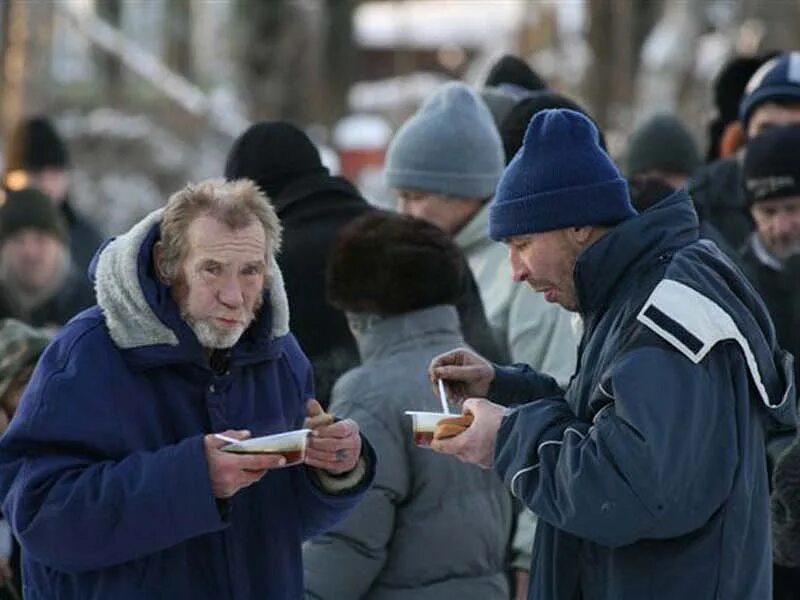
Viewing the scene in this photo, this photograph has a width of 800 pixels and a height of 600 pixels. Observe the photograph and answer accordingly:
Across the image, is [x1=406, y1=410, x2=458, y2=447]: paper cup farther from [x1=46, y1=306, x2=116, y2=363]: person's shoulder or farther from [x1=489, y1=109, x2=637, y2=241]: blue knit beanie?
[x1=46, y1=306, x2=116, y2=363]: person's shoulder

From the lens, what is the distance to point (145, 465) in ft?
15.1

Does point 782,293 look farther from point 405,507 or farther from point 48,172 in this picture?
point 48,172

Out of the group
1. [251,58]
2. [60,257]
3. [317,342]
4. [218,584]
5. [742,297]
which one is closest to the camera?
[742,297]

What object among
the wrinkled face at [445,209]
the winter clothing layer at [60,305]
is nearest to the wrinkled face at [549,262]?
the wrinkled face at [445,209]

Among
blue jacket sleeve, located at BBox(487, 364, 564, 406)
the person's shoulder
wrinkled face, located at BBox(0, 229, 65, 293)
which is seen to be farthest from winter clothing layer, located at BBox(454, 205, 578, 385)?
wrinkled face, located at BBox(0, 229, 65, 293)

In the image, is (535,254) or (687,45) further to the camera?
(687,45)

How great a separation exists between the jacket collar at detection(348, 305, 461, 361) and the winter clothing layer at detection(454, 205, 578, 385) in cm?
54

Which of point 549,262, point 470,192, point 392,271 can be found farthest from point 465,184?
point 549,262

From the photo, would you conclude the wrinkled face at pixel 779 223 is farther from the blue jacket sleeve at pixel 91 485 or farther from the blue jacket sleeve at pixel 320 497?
the blue jacket sleeve at pixel 91 485

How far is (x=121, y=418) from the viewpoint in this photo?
185 inches

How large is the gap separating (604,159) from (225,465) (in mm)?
1051

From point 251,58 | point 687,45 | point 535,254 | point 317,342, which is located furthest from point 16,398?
point 687,45

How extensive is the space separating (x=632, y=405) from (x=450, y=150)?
3189 millimetres

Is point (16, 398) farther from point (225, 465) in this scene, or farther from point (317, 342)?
point (225, 465)
